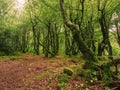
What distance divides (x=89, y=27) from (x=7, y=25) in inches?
561

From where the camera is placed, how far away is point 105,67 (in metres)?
9.57

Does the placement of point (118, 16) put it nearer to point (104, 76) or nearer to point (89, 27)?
point (89, 27)

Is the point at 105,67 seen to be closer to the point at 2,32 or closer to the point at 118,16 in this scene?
the point at 118,16

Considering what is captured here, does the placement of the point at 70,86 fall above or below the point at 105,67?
below

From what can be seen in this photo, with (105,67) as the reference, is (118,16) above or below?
above

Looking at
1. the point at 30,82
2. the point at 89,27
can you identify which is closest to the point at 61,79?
the point at 30,82

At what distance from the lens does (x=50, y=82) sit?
384 inches

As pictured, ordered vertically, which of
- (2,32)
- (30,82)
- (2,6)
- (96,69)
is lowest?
(30,82)

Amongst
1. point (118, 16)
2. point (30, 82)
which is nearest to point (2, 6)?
point (118, 16)

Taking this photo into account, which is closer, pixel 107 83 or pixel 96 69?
pixel 107 83

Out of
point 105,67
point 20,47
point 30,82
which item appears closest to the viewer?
point 105,67

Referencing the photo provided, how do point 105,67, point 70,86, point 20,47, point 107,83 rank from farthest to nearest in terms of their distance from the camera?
point 20,47, point 105,67, point 70,86, point 107,83

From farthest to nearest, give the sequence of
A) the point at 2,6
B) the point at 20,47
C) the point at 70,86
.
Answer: the point at 20,47 → the point at 2,6 → the point at 70,86

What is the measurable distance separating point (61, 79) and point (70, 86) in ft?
3.22
